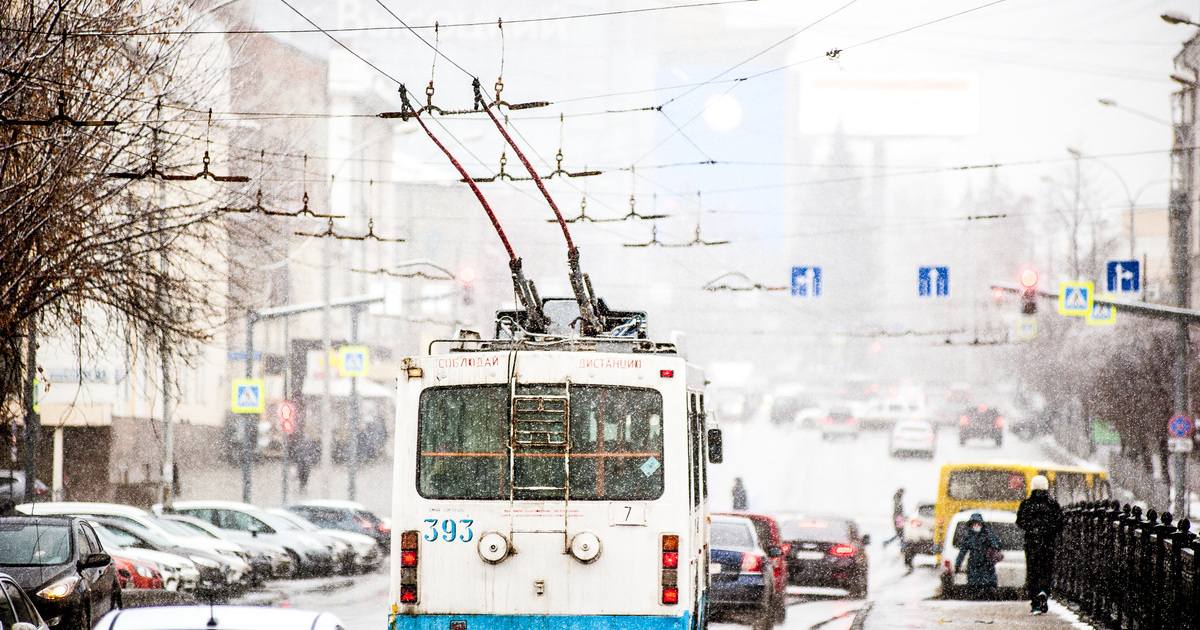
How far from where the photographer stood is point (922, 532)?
32844mm

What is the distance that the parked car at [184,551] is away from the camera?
72.4ft

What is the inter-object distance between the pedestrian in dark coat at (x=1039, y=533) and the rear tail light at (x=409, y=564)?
7969mm


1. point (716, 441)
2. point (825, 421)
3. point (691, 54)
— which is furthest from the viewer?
point (691, 54)

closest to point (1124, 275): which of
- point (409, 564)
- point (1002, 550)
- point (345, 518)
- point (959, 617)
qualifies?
point (1002, 550)

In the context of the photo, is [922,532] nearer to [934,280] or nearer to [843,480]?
[934,280]

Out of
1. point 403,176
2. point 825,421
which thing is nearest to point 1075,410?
point 825,421

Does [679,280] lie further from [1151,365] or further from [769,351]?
[1151,365]

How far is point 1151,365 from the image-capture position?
43.5m

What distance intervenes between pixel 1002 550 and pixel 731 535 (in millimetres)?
6390

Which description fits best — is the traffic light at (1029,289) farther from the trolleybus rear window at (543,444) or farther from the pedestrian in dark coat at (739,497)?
the trolleybus rear window at (543,444)

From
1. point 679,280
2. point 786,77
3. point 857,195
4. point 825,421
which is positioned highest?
point 786,77

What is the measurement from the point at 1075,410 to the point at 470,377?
59.1m

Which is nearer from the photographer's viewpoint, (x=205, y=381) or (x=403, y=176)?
(x=205, y=381)

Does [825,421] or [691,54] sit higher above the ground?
[691,54]
